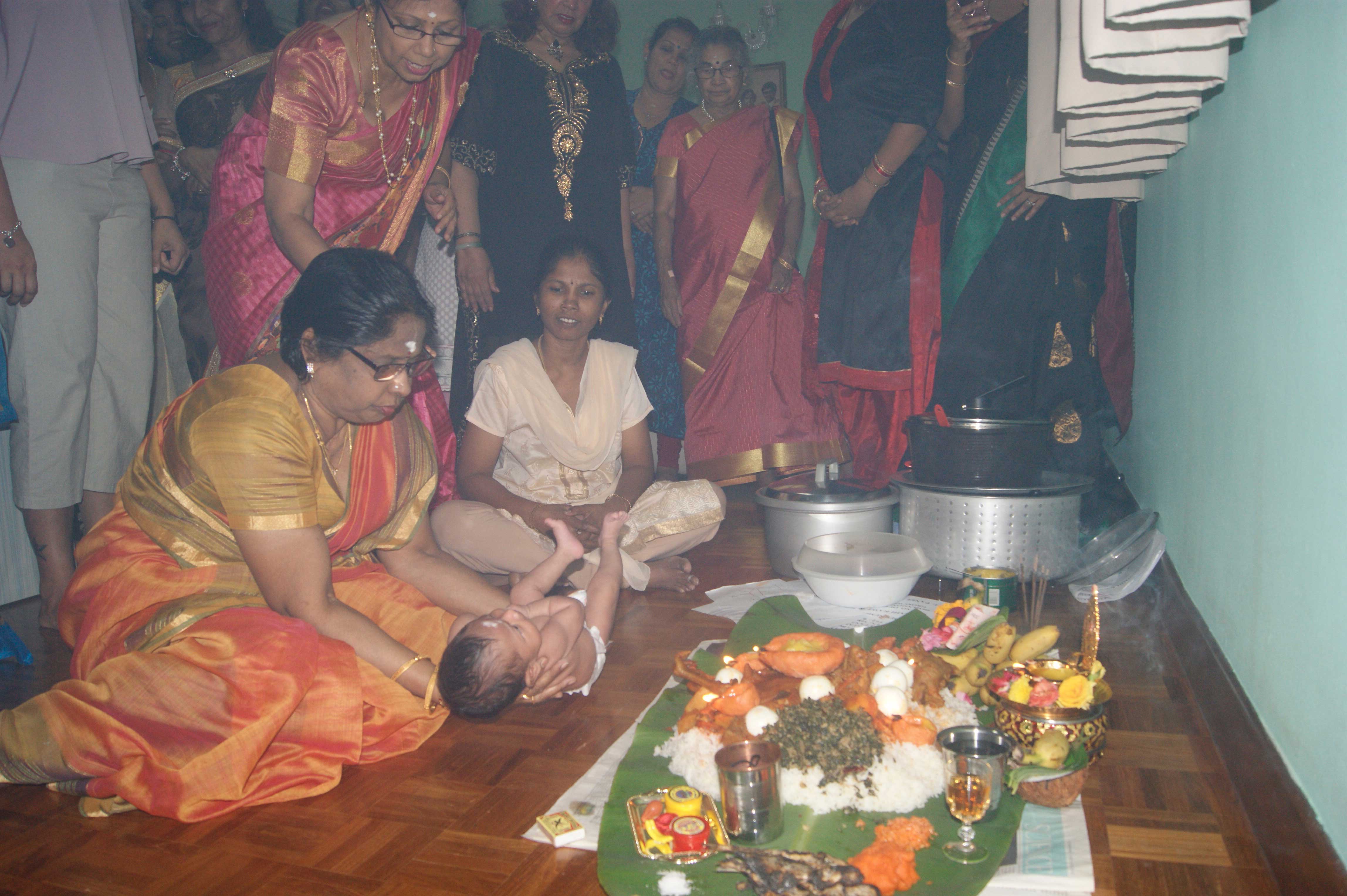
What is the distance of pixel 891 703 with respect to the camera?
156 cm

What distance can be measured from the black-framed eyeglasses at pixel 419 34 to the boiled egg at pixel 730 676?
1.59m

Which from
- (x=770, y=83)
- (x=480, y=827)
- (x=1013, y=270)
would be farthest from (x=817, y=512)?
(x=770, y=83)

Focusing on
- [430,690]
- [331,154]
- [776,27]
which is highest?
[776,27]

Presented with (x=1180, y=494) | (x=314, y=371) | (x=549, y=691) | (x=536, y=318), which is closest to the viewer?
(x=314, y=371)

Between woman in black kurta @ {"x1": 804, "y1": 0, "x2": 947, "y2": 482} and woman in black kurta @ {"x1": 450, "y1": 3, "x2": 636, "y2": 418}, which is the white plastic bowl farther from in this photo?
woman in black kurta @ {"x1": 450, "y1": 3, "x2": 636, "y2": 418}

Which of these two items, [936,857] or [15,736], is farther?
[15,736]

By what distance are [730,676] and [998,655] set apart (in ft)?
1.71

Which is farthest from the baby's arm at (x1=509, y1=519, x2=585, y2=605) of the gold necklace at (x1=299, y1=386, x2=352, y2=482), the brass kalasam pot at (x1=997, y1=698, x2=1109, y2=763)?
the brass kalasam pot at (x1=997, y1=698, x2=1109, y2=763)

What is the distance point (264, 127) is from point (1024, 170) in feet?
6.85

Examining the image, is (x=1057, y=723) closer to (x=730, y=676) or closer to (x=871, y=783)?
(x=871, y=783)

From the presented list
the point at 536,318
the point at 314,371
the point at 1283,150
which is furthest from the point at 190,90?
the point at 1283,150

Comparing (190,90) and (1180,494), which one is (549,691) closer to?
(1180,494)

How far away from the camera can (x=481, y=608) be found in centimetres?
213

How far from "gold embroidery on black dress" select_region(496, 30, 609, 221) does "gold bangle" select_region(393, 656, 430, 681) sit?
1859 mm
